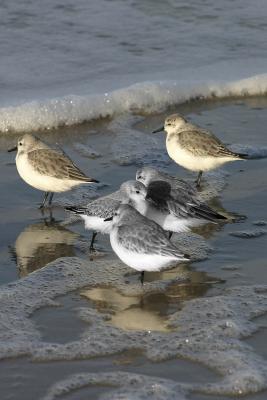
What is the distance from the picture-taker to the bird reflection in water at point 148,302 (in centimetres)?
716

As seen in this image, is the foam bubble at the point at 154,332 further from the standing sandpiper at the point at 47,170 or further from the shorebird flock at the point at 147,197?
the standing sandpiper at the point at 47,170

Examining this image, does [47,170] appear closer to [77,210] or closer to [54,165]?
[54,165]

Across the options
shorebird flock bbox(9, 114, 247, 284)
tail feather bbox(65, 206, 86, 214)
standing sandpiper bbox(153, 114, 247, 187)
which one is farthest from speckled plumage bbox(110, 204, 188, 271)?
standing sandpiper bbox(153, 114, 247, 187)

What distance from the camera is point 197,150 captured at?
33.6ft

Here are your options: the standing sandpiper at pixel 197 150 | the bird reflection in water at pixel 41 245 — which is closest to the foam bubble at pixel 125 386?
the bird reflection in water at pixel 41 245

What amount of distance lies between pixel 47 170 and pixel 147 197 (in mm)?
1152

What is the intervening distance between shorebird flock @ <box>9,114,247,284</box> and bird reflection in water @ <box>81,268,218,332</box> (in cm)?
21

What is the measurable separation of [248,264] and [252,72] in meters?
5.78

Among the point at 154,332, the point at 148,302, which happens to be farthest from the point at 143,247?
the point at 154,332

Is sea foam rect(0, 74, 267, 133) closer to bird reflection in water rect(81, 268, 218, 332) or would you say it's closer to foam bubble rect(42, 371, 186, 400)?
bird reflection in water rect(81, 268, 218, 332)

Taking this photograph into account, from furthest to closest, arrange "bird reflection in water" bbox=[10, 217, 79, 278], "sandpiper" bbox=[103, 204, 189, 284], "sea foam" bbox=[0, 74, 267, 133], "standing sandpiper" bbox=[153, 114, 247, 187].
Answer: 1. "sea foam" bbox=[0, 74, 267, 133]
2. "standing sandpiper" bbox=[153, 114, 247, 187]
3. "bird reflection in water" bbox=[10, 217, 79, 278]
4. "sandpiper" bbox=[103, 204, 189, 284]

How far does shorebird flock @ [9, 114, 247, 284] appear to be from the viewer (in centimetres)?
768

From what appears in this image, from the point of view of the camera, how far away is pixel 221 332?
6.98 m

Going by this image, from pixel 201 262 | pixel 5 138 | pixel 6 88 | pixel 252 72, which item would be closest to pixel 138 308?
pixel 201 262
